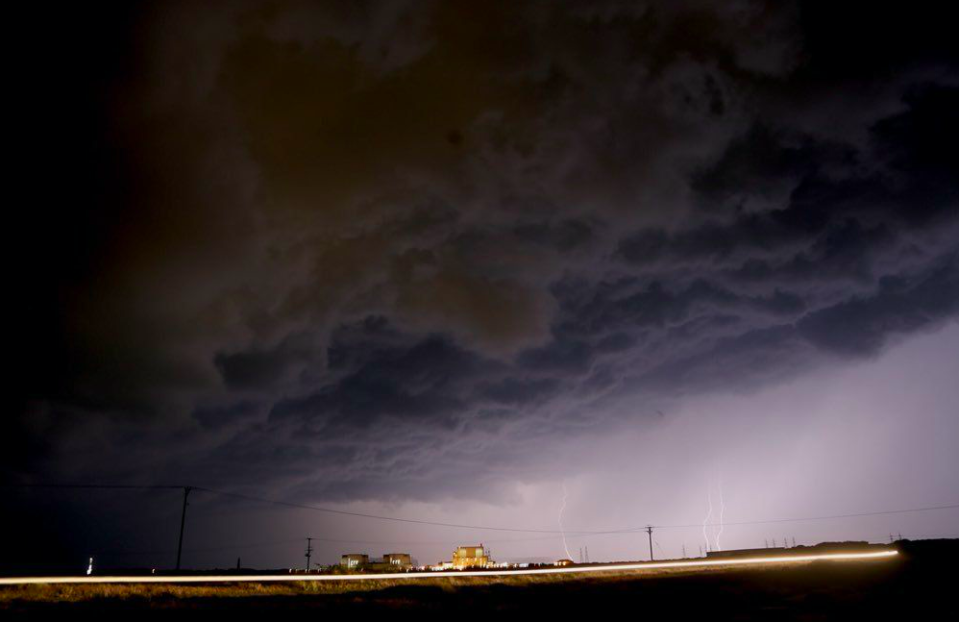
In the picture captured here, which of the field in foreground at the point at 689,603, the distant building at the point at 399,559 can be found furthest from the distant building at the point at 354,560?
the field in foreground at the point at 689,603

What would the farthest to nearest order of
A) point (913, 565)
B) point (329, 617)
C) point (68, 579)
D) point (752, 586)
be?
point (68, 579), point (913, 565), point (752, 586), point (329, 617)

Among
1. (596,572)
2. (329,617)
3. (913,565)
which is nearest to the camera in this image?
(329,617)

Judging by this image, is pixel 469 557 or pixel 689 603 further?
pixel 469 557

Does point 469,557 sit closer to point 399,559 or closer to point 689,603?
point 399,559

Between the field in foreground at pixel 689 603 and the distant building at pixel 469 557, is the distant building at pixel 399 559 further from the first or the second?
the field in foreground at pixel 689 603

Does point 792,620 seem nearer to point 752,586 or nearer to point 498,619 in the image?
point 498,619

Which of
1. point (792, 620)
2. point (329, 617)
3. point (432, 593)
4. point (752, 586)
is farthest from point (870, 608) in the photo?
point (432, 593)

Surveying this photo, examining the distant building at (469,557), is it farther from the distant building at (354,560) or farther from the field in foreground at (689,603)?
the field in foreground at (689,603)

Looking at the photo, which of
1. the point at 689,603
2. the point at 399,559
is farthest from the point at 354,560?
the point at 689,603

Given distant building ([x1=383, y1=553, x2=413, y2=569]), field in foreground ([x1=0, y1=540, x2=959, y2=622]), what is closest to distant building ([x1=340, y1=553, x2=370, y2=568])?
distant building ([x1=383, y1=553, x2=413, y2=569])

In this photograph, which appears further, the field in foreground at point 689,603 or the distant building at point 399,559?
the distant building at point 399,559

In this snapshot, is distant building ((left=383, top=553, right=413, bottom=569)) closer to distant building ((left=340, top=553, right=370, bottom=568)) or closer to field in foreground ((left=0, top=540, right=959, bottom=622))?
distant building ((left=340, top=553, right=370, bottom=568))

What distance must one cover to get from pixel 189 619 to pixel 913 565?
2718 cm

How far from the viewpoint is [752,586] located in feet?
68.8
